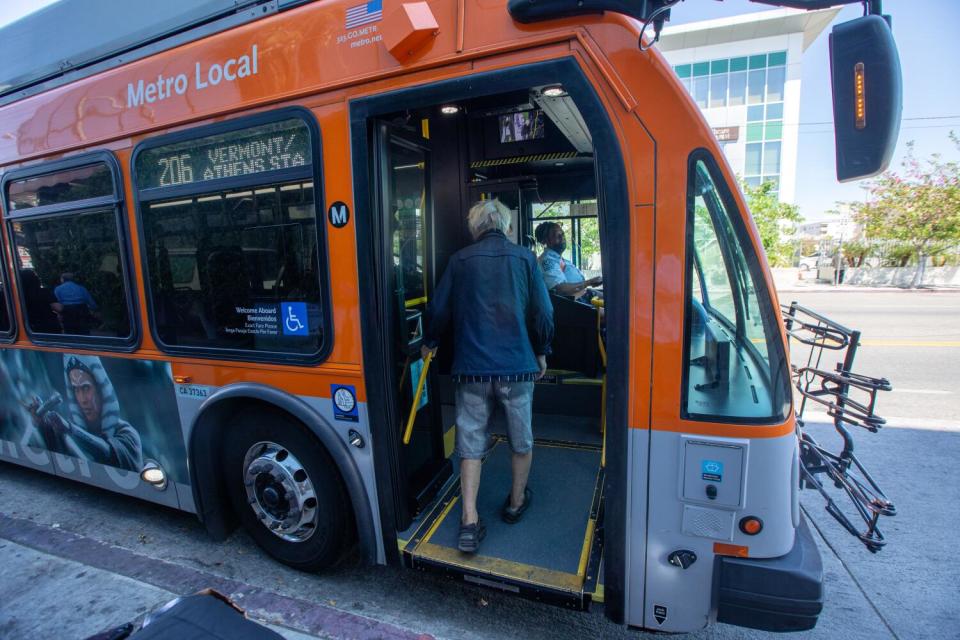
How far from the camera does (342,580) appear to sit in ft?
9.61

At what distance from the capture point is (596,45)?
72.3 inches

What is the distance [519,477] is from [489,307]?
1018mm

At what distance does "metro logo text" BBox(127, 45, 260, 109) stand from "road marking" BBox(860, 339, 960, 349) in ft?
33.4

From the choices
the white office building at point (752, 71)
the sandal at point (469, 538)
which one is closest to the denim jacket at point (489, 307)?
the sandal at point (469, 538)

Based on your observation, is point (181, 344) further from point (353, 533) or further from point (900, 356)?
point (900, 356)

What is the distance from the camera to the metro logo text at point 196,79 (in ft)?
8.23

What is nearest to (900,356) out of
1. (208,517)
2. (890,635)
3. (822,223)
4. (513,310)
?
(890,635)

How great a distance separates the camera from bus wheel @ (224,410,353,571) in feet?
8.94

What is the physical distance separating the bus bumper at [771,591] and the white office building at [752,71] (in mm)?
32415

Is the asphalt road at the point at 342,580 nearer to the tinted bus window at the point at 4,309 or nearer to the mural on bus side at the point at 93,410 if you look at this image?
the mural on bus side at the point at 93,410

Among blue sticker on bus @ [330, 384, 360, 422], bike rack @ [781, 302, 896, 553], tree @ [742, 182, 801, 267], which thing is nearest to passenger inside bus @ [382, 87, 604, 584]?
blue sticker on bus @ [330, 384, 360, 422]

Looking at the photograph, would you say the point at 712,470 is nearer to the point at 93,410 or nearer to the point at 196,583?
the point at 196,583

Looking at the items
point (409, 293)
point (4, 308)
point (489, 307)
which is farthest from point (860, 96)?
point (4, 308)

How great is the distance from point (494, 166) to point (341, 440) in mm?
3181
